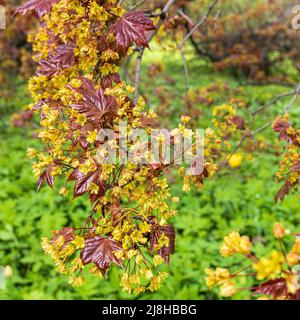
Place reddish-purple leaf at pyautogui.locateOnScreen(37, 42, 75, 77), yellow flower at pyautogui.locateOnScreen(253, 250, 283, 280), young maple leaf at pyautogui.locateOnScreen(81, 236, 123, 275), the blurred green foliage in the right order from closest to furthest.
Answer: yellow flower at pyautogui.locateOnScreen(253, 250, 283, 280) < young maple leaf at pyautogui.locateOnScreen(81, 236, 123, 275) < reddish-purple leaf at pyautogui.locateOnScreen(37, 42, 75, 77) < the blurred green foliage

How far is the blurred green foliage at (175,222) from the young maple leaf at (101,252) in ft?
5.83

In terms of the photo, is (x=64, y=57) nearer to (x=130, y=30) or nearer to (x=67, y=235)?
(x=130, y=30)

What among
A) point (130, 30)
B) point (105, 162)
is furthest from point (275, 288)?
point (130, 30)

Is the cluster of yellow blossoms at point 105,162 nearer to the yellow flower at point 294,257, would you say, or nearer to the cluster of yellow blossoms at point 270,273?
the cluster of yellow blossoms at point 270,273

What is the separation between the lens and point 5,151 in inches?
193

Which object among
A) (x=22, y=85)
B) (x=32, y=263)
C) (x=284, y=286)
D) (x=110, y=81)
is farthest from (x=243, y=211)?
(x=22, y=85)

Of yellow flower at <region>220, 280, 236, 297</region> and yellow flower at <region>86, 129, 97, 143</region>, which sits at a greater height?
yellow flower at <region>86, 129, 97, 143</region>

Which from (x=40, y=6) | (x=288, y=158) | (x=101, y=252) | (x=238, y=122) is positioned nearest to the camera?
(x=101, y=252)

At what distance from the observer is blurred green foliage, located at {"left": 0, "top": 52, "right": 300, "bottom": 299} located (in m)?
2.92

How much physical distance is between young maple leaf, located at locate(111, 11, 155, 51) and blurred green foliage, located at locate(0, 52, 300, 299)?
2067 mm

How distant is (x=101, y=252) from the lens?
1113 millimetres

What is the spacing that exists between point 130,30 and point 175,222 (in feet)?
8.64

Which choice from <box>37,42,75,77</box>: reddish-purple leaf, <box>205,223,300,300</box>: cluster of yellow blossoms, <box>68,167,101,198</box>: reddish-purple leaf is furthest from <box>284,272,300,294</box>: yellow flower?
<box>37,42,75,77</box>: reddish-purple leaf

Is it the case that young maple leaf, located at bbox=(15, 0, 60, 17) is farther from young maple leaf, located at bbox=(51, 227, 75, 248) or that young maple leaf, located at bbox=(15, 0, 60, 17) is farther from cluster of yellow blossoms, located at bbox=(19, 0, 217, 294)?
young maple leaf, located at bbox=(51, 227, 75, 248)
